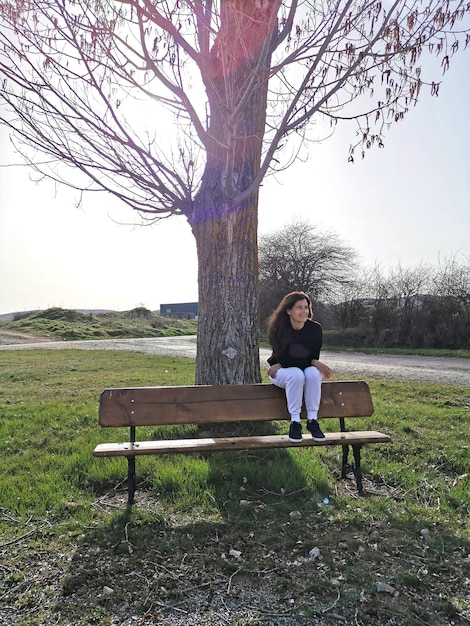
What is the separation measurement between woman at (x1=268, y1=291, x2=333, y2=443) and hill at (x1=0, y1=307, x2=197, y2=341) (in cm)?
3117

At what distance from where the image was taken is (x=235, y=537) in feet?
10.4

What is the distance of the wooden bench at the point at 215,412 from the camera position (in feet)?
12.1

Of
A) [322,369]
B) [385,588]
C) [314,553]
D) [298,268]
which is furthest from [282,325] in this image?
[298,268]

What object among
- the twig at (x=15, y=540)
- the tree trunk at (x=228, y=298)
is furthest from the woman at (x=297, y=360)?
the twig at (x=15, y=540)

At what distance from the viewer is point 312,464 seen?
4.41m

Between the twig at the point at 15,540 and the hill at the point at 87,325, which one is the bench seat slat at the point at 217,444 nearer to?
the twig at the point at 15,540

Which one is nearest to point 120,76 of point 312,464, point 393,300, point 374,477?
point 312,464

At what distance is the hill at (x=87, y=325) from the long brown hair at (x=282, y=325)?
31.1m

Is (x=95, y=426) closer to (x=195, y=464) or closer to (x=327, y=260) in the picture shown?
(x=195, y=464)

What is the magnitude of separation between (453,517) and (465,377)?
8.66 meters

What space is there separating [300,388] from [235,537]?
1429 mm

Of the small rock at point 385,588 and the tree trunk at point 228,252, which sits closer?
the small rock at point 385,588

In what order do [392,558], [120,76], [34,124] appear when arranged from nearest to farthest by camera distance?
[392,558]
[120,76]
[34,124]

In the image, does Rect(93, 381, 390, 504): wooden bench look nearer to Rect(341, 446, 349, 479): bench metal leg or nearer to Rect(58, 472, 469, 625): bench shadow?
Rect(341, 446, 349, 479): bench metal leg
